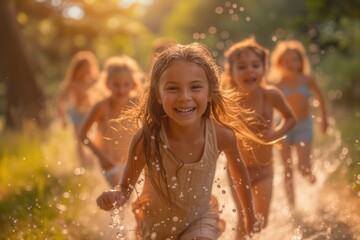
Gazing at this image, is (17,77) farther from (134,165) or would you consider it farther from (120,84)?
(134,165)

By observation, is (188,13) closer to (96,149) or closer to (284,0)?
(284,0)

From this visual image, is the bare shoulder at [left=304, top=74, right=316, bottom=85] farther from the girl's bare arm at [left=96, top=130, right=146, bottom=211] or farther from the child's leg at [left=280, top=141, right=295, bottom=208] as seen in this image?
the girl's bare arm at [left=96, top=130, right=146, bottom=211]

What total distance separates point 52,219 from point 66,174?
350 centimetres

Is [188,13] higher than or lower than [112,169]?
higher

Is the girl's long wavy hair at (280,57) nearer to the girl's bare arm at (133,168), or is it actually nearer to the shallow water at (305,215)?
the shallow water at (305,215)

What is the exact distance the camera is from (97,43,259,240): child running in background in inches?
184

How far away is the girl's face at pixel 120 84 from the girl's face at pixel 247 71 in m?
1.52

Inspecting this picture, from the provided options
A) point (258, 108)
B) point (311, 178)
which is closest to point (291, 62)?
point (311, 178)

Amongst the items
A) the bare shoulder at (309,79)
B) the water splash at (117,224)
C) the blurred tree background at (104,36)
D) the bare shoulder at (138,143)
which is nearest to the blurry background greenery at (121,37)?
the blurred tree background at (104,36)

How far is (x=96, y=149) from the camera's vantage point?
7.25 m

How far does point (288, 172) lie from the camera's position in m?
8.38

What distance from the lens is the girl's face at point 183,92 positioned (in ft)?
15.2

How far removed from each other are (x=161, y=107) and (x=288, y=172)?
375 centimetres

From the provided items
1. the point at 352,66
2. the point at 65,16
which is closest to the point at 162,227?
the point at 65,16
